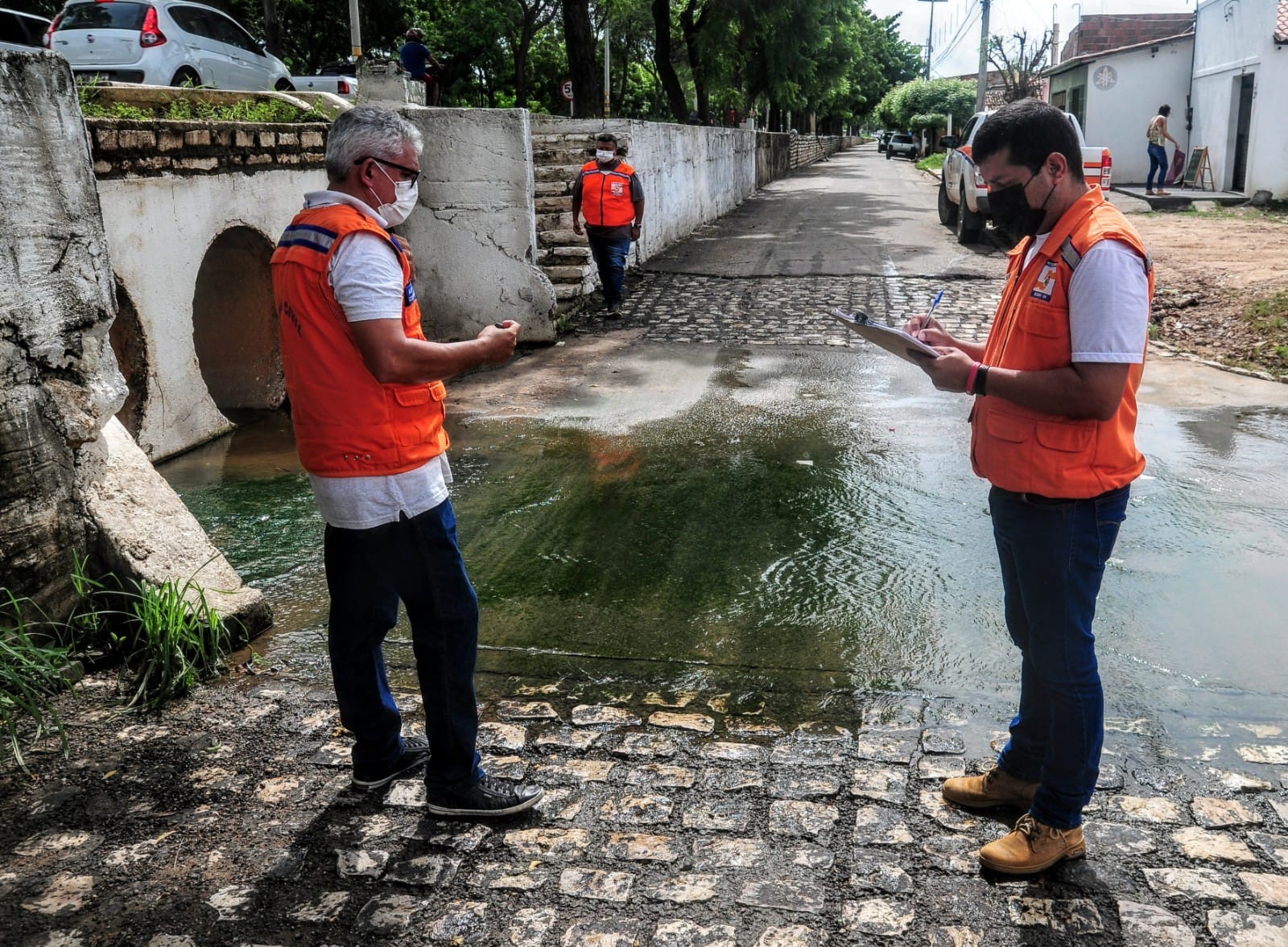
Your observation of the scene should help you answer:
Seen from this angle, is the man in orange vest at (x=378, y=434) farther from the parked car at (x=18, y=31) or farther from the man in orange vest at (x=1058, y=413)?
the parked car at (x=18, y=31)

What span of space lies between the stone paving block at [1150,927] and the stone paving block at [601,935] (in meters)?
1.16

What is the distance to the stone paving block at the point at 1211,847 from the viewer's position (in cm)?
294

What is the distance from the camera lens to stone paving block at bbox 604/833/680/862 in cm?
300

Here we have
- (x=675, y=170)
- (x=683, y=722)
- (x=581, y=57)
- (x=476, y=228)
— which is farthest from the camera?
(x=581, y=57)

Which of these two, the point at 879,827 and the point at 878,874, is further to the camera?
the point at 879,827

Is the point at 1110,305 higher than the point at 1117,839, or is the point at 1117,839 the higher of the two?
the point at 1110,305

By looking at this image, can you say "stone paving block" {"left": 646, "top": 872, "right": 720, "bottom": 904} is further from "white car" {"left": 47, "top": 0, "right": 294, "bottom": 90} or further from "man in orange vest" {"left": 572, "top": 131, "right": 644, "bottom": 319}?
"white car" {"left": 47, "top": 0, "right": 294, "bottom": 90}

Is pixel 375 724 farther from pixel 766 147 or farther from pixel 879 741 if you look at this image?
pixel 766 147

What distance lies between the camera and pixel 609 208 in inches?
450

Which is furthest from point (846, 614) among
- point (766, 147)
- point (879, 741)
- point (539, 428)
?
point (766, 147)

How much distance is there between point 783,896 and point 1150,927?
87cm

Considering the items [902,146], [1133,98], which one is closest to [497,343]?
[1133,98]

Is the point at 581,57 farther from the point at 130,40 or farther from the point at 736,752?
the point at 736,752

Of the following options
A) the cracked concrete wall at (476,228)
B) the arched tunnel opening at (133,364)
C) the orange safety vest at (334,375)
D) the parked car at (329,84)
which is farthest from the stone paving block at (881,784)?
the parked car at (329,84)
